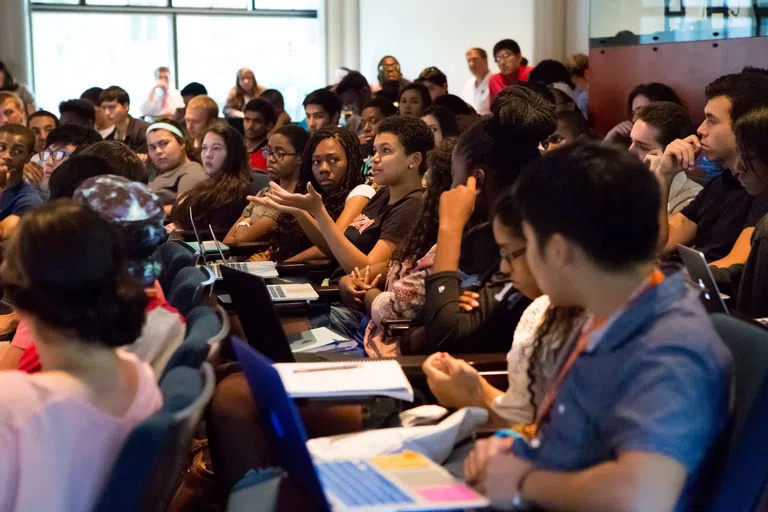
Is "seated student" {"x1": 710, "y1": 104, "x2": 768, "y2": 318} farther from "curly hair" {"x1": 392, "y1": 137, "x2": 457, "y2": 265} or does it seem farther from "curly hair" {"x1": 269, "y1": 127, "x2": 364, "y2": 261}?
"curly hair" {"x1": 269, "y1": 127, "x2": 364, "y2": 261}

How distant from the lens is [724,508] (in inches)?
50.8

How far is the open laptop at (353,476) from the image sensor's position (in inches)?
50.2

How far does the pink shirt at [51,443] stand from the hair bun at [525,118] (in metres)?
1.29

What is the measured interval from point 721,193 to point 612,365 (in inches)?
77.2

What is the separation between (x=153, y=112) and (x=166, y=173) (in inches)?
185

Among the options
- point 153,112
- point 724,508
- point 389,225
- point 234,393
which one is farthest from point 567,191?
point 153,112

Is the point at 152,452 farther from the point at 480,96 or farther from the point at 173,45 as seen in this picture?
the point at 173,45

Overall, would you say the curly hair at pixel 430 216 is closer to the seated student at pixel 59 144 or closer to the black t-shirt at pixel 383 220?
the black t-shirt at pixel 383 220

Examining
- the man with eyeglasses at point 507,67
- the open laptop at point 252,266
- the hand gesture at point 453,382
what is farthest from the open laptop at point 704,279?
the man with eyeglasses at point 507,67

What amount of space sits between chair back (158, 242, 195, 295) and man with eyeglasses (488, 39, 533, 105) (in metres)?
5.30

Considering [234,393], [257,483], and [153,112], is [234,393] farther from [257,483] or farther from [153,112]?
[153,112]

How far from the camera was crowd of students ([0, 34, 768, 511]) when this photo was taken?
1.24 m

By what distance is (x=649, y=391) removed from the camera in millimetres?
1181

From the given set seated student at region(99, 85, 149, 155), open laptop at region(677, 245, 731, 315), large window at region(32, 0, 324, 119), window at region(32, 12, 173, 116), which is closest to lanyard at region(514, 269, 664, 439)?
open laptop at region(677, 245, 731, 315)
